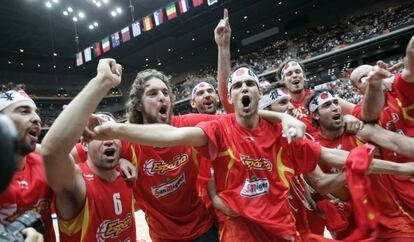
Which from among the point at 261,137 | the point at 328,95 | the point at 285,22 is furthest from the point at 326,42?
the point at 261,137

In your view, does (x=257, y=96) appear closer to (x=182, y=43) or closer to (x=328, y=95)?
(x=328, y=95)

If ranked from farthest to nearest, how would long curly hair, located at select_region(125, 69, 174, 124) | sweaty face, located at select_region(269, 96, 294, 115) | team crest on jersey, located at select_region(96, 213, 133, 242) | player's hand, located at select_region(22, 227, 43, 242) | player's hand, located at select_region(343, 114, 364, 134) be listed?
sweaty face, located at select_region(269, 96, 294, 115)
long curly hair, located at select_region(125, 69, 174, 124)
player's hand, located at select_region(343, 114, 364, 134)
team crest on jersey, located at select_region(96, 213, 133, 242)
player's hand, located at select_region(22, 227, 43, 242)

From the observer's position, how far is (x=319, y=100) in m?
3.83

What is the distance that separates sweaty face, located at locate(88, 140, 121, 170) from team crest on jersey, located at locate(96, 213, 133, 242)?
474 mm

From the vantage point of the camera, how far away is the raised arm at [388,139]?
293cm

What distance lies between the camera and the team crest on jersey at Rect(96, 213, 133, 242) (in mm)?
2623

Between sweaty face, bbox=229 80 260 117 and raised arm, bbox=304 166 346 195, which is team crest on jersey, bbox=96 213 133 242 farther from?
raised arm, bbox=304 166 346 195

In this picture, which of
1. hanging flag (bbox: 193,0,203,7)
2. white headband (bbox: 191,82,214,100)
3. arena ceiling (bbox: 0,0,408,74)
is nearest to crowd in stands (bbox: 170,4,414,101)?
arena ceiling (bbox: 0,0,408,74)

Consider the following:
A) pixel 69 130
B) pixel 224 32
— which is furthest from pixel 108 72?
pixel 224 32

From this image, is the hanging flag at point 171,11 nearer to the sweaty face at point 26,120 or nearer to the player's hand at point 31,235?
the sweaty face at point 26,120

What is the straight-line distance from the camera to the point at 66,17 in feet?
75.8

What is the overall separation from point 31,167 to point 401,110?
3.35 metres

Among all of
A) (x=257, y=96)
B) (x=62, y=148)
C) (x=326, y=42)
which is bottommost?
(x=62, y=148)

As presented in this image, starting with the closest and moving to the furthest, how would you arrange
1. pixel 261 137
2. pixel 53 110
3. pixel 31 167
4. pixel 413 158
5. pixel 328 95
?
1. pixel 31 167
2. pixel 261 137
3. pixel 413 158
4. pixel 328 95
5. pixel 53 110
